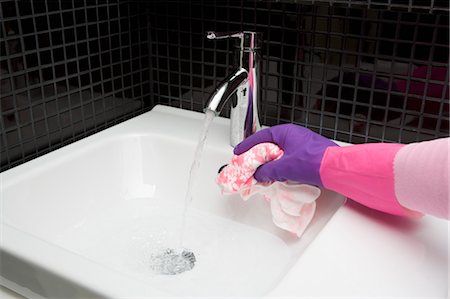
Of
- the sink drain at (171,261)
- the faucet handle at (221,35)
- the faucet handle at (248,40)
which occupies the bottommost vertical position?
the sink drain at (171,261)

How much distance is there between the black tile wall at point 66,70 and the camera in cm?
80

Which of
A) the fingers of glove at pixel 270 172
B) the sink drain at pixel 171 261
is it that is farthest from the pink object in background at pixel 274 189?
the sink drain at pixel 171 261

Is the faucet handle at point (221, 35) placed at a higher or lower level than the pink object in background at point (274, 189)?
higher

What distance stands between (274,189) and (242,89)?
0.19 m

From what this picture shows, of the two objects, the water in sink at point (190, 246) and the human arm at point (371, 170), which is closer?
the human arm at point (371, 170)

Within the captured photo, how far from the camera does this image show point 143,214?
926 mm

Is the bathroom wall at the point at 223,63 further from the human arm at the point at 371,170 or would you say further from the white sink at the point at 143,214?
the human arm at the point at 371,170

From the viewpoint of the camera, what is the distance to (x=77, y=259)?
1.90 feet

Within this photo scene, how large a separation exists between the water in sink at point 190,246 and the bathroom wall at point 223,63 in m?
0.18

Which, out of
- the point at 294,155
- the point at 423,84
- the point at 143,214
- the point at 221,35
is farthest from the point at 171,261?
the point at 423,84

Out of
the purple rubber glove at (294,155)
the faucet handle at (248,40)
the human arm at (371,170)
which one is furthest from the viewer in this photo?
the faucet handle at (248,40)

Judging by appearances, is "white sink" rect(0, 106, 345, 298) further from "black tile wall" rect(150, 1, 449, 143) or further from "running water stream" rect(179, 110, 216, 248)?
"black tile wall" rect(150, 1, 449, 143)

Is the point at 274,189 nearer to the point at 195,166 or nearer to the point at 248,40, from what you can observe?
the point at 195,166

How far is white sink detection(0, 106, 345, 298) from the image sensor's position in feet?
2.45
